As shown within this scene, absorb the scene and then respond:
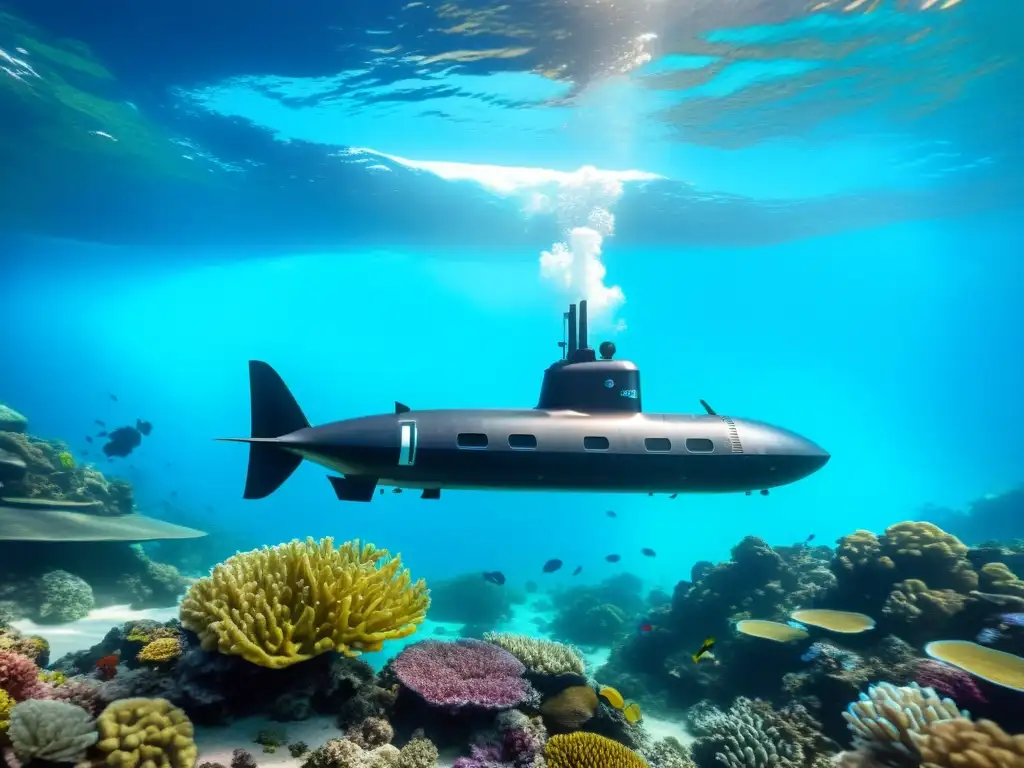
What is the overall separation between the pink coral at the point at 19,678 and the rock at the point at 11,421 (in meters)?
17.9

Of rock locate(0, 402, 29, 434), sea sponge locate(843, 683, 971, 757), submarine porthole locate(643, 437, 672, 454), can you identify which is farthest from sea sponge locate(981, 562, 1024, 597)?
rock locate(0, 402, 29, 434)

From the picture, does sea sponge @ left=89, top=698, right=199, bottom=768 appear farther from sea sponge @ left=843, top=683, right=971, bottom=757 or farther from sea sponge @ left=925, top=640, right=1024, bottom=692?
sea sponge @ left=925, top=640, right=1024, bottom=692

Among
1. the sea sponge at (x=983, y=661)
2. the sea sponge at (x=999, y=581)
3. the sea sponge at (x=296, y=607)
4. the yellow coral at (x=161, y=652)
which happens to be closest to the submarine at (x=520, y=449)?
the sea sponge at (x=296, y=607)

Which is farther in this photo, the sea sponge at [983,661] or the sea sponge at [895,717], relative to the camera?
the sea sponge at [983,661]

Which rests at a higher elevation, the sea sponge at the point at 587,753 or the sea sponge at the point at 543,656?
the sea sponge at the point at 543,656

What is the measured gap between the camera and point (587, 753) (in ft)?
15.0

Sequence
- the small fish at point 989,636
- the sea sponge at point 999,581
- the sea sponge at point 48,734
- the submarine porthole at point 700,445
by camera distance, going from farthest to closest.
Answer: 1. the sea sponge at point 999,581
2. the submarine porthole at point 700,445
3. the small fish at point 989,636
4. the sea sponge at point 48,734

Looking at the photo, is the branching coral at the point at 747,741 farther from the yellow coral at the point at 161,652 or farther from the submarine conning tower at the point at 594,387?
the yellow coral at the point at 161,652

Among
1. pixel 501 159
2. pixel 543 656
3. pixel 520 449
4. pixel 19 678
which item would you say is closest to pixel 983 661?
pixel 543 656

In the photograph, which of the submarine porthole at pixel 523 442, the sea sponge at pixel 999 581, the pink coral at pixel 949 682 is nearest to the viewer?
the pink coral at pixel 949 682

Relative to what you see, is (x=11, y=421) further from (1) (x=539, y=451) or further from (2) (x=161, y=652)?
(1) (x=539, y=451)

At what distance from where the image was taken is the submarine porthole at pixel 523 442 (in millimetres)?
6930

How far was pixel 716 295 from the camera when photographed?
153ft

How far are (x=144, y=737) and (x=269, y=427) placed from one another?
4.03m
